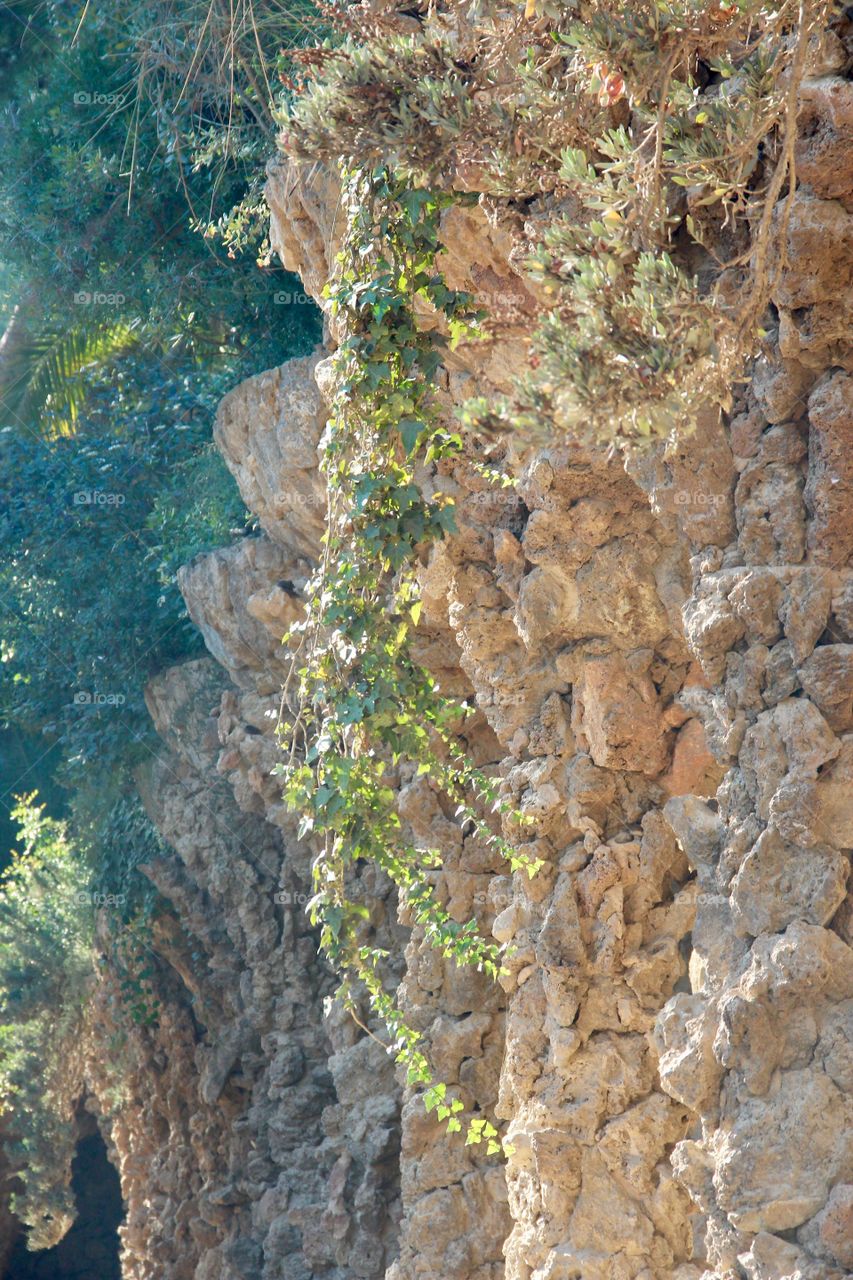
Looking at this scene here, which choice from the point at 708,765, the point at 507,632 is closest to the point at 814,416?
the point at 708,765

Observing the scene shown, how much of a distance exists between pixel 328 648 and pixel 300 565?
329 cm

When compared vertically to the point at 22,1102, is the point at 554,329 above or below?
above

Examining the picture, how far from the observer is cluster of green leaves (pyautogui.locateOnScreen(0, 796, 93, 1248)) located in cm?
949

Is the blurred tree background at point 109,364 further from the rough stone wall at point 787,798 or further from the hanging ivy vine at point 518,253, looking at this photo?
the rough stone wall at point 787,798

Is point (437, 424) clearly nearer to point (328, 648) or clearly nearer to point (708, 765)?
point (328, 648)

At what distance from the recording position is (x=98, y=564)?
877 cm

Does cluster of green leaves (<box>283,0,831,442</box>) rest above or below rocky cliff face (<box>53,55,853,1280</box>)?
above

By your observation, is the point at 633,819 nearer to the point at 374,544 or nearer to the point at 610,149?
the point at 374,544

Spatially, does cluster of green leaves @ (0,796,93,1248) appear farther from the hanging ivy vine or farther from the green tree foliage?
the hanging ivy vine

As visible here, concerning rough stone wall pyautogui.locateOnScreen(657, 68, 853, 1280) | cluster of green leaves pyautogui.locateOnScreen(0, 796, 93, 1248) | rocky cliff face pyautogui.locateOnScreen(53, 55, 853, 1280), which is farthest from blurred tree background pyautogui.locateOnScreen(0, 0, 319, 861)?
rough stone wall pyautogui.locateOnScreen(657, 68, 853, 1280)

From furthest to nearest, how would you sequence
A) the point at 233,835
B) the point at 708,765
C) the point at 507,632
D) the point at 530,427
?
the point at 233,835 < the point at 507,632 < the point at 708,765 < the point at 530,427

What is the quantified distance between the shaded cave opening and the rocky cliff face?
5.99m

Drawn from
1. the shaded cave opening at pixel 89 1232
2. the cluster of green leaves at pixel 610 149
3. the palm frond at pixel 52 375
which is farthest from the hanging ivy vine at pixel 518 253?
the shaded cave opening at pixel 89 1232

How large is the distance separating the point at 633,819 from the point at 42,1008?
6815 millimetres
